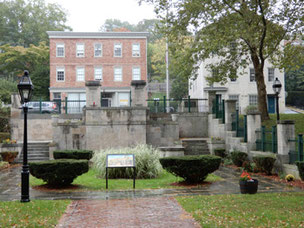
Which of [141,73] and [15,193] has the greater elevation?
[141,73]

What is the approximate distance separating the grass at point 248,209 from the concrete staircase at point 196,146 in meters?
10.7

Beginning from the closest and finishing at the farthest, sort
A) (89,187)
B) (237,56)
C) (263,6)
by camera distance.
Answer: (89,187) → (263,6) → (237,56)

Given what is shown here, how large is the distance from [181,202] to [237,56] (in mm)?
17859

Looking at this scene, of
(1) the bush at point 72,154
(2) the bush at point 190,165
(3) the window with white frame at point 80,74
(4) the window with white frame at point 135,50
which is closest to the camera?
(2) the bush at point 190,165

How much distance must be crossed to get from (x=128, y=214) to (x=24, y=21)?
52676mm

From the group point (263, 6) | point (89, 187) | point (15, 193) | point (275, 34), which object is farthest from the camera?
point (275, 34)

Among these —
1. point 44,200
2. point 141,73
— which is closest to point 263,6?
point 44,200

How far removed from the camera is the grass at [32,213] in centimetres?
725

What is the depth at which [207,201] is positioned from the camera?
30.7 ft

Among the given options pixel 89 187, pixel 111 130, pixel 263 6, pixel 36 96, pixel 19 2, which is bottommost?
pixel 89 187

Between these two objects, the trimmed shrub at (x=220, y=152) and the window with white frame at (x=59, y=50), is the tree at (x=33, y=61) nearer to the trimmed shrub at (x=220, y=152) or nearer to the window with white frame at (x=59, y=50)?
the window with white frame at (x=59, y=50)

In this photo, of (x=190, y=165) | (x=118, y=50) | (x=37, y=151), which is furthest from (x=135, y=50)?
(x=190, y=165)

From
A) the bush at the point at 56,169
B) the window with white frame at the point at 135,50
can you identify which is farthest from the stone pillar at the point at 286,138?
the window with white frame at the point at 135,50

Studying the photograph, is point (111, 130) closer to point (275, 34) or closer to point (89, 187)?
point (89, 187)
